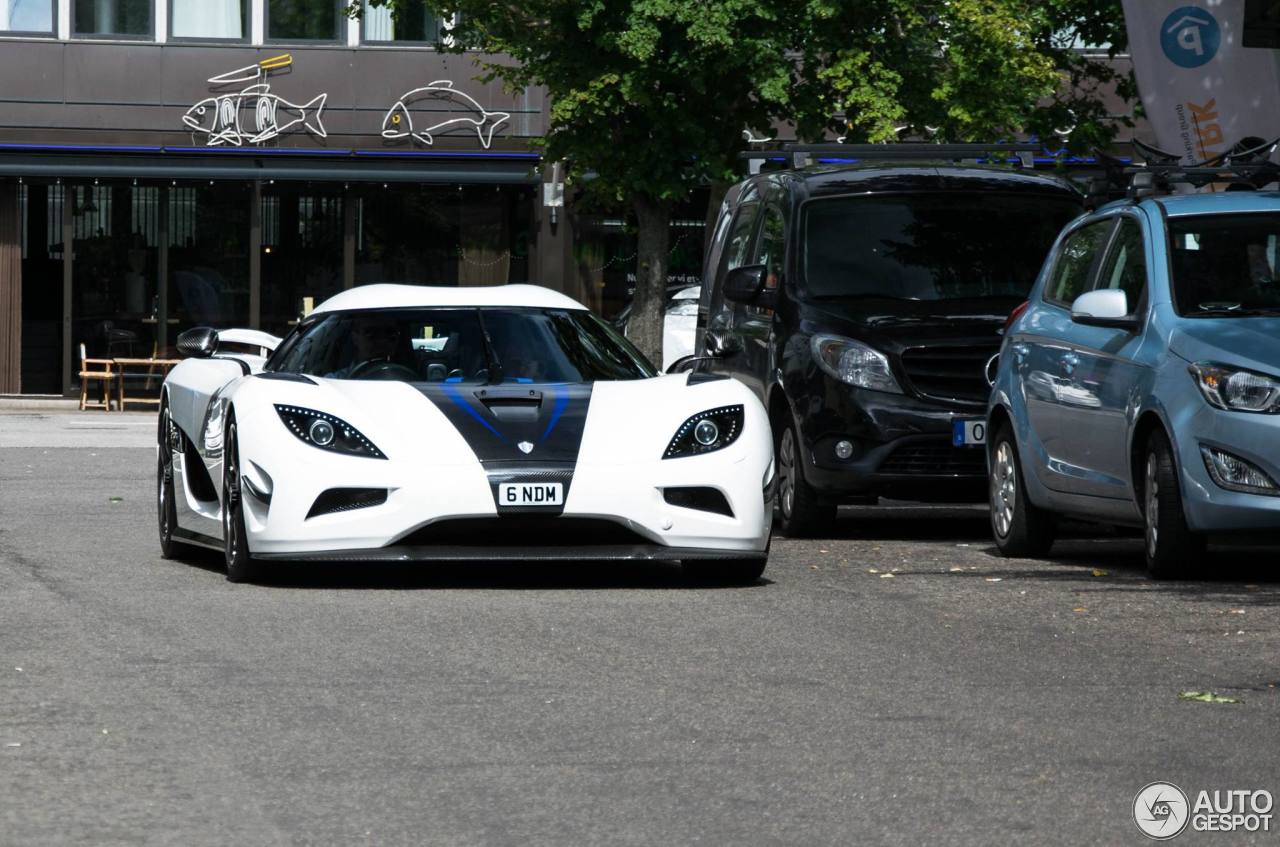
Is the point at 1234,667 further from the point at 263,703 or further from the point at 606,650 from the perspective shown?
the point at 263,703

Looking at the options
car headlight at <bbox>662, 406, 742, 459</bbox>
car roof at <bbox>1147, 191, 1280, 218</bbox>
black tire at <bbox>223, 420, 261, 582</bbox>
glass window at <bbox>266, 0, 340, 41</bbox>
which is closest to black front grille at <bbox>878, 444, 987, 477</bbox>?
car roof at <bbox>1147, 191, 1280, 218</bbox>

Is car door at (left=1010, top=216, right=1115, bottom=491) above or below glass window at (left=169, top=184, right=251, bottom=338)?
above

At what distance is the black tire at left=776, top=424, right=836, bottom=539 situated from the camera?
13359 mm

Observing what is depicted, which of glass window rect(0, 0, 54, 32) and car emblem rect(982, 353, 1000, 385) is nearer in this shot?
car emblem rect(982, 353, 1000, 385)

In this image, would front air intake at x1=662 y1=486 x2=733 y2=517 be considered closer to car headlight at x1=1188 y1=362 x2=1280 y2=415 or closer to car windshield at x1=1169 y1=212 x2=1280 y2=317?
car headlight at x1=1188 y1=362 x2=1280 y2=415

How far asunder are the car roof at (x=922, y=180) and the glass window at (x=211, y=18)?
20757mm

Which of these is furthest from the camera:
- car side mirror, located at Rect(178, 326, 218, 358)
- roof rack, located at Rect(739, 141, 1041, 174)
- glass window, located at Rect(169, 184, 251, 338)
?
glass window, located at Rect(169, 184, 251, 338)

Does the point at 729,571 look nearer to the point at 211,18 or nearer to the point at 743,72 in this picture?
the point at 743,72

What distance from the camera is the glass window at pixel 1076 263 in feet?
38.4

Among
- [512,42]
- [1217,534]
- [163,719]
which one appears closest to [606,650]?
[163,719]

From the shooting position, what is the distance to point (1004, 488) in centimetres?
1232

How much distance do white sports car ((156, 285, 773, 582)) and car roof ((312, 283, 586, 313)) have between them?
0.32m

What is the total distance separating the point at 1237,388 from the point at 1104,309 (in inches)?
34.7

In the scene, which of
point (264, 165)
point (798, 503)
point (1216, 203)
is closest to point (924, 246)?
point (798, 503)
